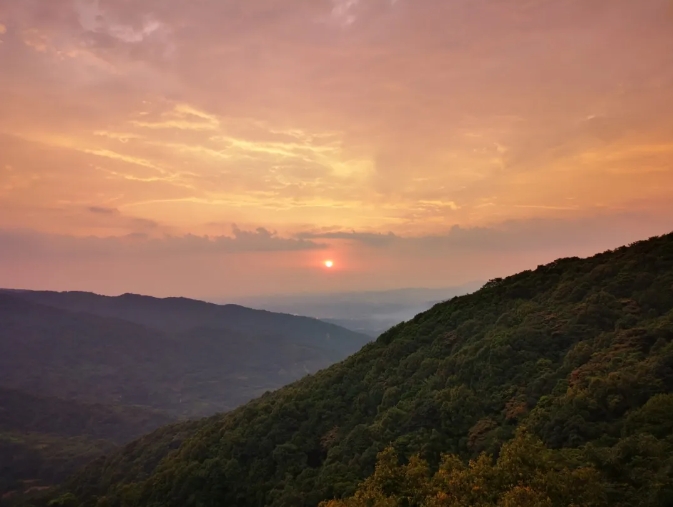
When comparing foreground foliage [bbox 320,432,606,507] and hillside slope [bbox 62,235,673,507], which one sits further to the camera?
hillside slope [bbox 62,235,673,507]

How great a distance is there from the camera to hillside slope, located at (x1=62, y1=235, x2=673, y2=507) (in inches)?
1145

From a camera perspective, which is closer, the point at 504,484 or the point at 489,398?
the point at 504,484

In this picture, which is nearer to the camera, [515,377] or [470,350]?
[515,377]

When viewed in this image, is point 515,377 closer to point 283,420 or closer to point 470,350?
point 470,350

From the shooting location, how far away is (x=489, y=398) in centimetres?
4031

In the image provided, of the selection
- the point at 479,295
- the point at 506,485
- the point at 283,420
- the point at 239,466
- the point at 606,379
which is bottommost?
the point at 239,466

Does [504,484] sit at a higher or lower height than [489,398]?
lower

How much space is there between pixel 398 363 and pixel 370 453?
19.0m

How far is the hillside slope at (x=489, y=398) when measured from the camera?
29094 millimetres

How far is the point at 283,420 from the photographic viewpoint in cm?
5916

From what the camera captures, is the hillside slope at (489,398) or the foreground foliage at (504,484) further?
the hillside slope at (489,398)

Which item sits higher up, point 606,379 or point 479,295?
point 479,295

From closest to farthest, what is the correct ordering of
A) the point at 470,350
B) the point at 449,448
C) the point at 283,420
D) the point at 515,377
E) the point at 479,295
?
the point at 449,448 → the point at 515,377 → the point at 470,350 → the point at 283,420 → the point at 479,295

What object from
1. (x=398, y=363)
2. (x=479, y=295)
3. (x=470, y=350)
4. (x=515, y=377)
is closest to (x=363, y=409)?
(x=398, y=363)
